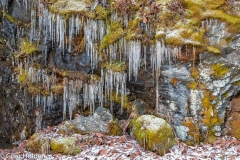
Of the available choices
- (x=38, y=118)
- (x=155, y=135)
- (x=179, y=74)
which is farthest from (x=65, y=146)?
(x=179, y=74)

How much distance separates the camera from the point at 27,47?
9055 mm

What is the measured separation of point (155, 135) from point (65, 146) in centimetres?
225

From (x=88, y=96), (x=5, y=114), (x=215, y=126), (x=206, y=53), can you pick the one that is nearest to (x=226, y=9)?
(x=206, y=53)

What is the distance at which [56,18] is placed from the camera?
28.1ft

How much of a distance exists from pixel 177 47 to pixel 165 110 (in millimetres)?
1825

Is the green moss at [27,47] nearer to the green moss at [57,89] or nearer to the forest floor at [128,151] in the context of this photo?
the green moss at [57,89]

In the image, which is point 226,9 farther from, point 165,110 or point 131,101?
point 131,101

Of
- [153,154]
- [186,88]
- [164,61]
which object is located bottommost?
[153,154]

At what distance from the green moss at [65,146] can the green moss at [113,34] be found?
3079mm

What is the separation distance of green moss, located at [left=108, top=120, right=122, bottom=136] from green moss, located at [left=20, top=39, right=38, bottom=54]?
12.0 feet

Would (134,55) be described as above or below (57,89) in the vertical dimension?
above

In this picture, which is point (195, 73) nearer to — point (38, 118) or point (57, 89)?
point (57, 89)

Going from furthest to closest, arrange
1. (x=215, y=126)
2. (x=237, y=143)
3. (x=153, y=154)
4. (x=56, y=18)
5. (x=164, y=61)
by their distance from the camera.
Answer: (x=56, y=18), (x=164, y=61), (x=215, y=126), (x=237, y=143), (x=153, y=154)

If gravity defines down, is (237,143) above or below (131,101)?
below
